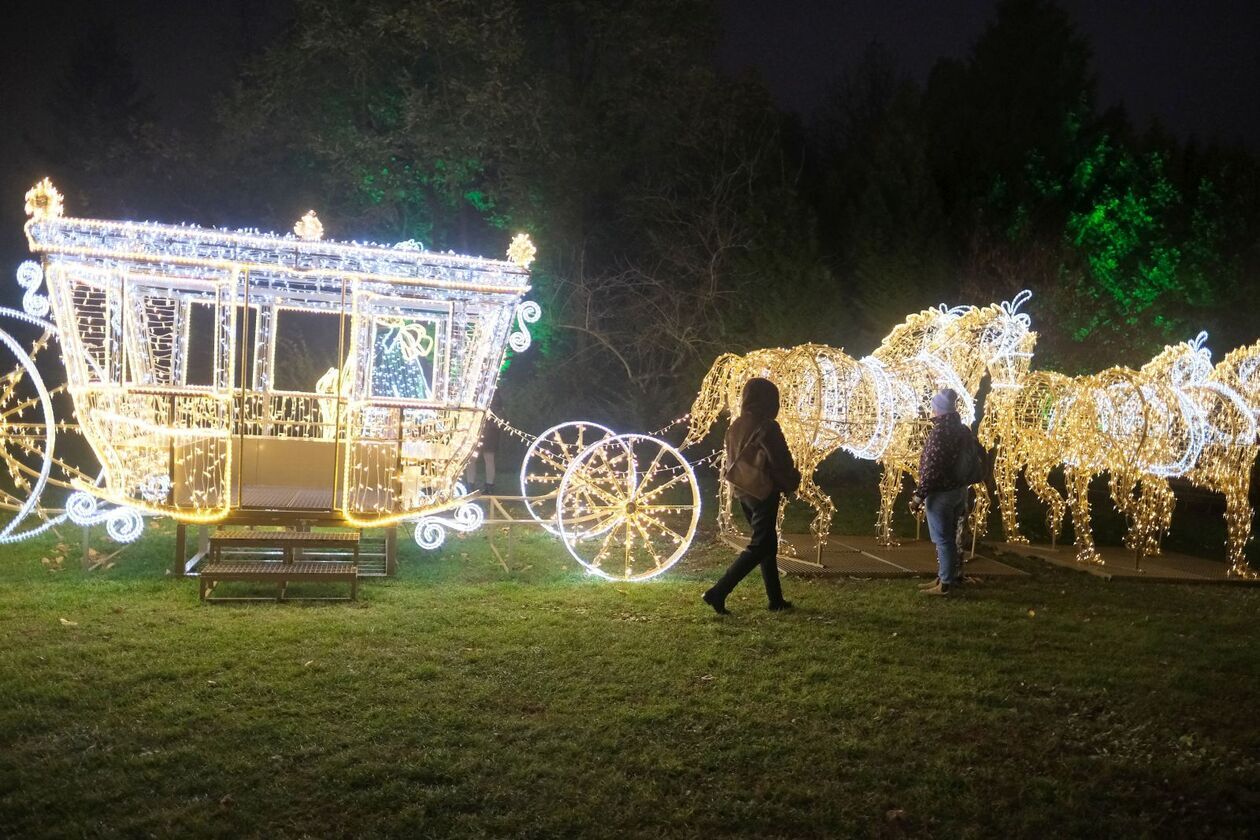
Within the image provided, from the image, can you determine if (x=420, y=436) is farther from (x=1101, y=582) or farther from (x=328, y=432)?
(x=1101, y=582)

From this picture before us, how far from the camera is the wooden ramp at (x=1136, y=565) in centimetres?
1009

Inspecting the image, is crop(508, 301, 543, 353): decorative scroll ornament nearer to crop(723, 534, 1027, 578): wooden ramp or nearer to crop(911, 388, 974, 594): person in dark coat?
crop(723, 534, 1027, 578): wooden ramp

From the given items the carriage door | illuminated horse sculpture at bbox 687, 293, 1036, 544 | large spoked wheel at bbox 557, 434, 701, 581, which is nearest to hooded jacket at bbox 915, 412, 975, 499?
illuminated horse sculpture at bbox 687, 293, 1036, 544

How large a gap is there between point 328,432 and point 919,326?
21.3 feet

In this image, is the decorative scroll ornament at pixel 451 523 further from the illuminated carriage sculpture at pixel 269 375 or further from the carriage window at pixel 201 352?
the carriage window at pixel 201 352

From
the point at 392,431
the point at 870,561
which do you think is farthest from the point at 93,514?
the point at 870,561

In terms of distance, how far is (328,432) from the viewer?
32.5 feet

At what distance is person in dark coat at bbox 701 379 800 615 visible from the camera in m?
7.44

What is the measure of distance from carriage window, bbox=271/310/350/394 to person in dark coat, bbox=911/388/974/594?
12.1 m

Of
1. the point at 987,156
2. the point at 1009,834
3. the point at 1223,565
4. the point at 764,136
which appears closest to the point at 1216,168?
the point at 987,156

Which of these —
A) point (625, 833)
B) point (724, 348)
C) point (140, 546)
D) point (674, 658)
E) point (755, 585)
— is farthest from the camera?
point (724, 348)

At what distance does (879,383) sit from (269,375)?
19.7ft

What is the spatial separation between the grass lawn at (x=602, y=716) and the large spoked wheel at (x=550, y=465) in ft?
4.64

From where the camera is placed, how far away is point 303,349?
18.6 m
